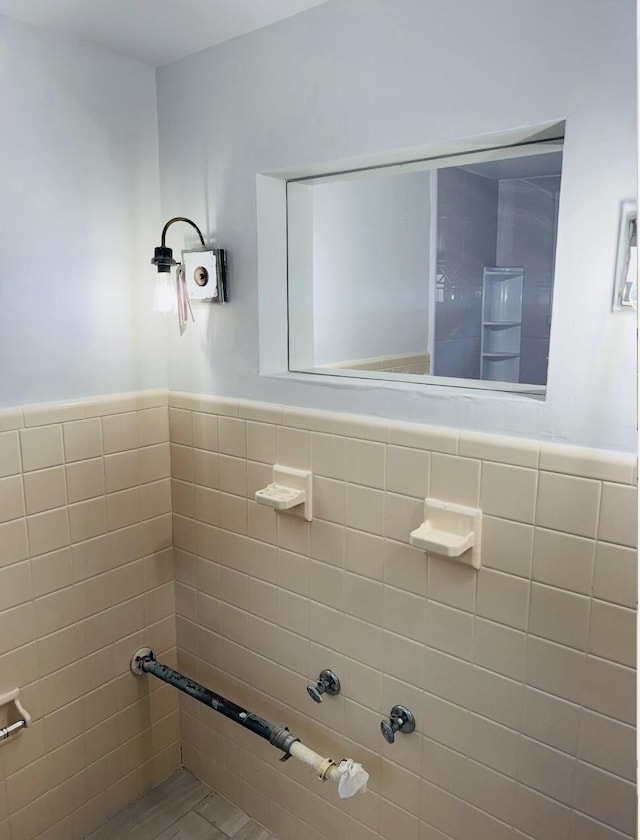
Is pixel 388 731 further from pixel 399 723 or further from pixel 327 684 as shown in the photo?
pixel 327 684

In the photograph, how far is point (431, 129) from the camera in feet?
3.83

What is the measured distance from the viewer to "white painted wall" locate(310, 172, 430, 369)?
191cm

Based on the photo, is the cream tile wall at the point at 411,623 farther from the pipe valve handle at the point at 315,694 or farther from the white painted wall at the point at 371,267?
the white painted wall at the point at 371,267

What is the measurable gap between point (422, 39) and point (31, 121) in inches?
35.5

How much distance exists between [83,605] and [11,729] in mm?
318

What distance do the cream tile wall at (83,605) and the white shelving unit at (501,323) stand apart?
4.31 ft

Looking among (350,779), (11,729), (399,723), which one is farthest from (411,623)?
(11,729)

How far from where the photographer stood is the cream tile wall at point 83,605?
1470mm

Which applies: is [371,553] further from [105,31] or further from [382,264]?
[105,31]

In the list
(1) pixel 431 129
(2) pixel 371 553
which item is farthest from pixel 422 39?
(2) pixel 371 553

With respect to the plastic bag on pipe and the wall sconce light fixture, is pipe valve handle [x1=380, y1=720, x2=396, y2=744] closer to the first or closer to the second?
the plastic bag on pipe

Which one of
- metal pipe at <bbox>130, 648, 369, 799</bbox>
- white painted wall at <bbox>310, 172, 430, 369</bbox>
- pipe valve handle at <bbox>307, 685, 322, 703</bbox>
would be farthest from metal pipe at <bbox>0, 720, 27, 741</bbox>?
white painted wall at <bbox>310, 172, 430, 369</bbox>

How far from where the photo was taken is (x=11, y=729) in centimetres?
144

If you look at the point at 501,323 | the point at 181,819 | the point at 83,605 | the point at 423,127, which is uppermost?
the point at 423,127
